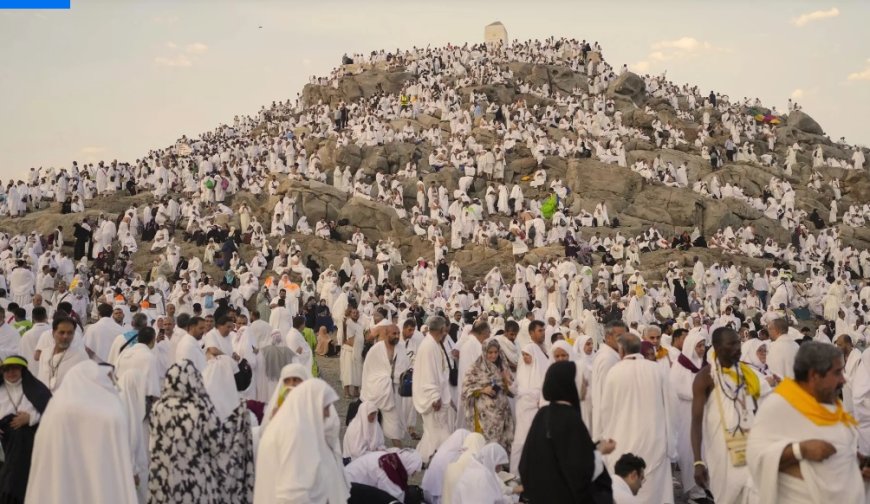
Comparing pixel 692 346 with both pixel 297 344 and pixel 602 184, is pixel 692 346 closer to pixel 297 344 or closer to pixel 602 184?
pixel 297 344

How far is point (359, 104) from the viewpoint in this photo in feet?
154

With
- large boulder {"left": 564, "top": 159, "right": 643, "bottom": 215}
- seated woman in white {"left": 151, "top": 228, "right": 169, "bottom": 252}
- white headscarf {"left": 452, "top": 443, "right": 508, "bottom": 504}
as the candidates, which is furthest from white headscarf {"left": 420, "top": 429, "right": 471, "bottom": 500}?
large boulder {"left": 564, "top": 159, "right": 643, "bottom": 215}

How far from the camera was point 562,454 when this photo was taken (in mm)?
4684

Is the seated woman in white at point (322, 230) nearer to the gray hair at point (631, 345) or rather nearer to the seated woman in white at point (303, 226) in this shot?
the seated woman in white at point (303, 226)

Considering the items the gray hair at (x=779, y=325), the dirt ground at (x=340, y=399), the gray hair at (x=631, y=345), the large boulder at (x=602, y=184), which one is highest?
the large boulder at (x=602, y=184)

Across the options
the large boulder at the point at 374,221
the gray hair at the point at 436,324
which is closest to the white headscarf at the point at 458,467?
the gray hair at the point at 436,324

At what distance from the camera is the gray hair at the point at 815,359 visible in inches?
160

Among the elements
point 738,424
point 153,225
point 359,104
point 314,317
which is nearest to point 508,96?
point 359,104

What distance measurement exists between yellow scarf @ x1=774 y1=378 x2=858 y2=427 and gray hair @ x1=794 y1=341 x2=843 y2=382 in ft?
0.23

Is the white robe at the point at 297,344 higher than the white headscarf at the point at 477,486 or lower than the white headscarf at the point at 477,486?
higher

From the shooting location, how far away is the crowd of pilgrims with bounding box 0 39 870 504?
215 inches

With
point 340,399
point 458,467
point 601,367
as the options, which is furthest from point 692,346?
point 340,399

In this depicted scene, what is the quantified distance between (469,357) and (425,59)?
152 feet

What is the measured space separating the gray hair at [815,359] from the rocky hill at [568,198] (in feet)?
78.6
